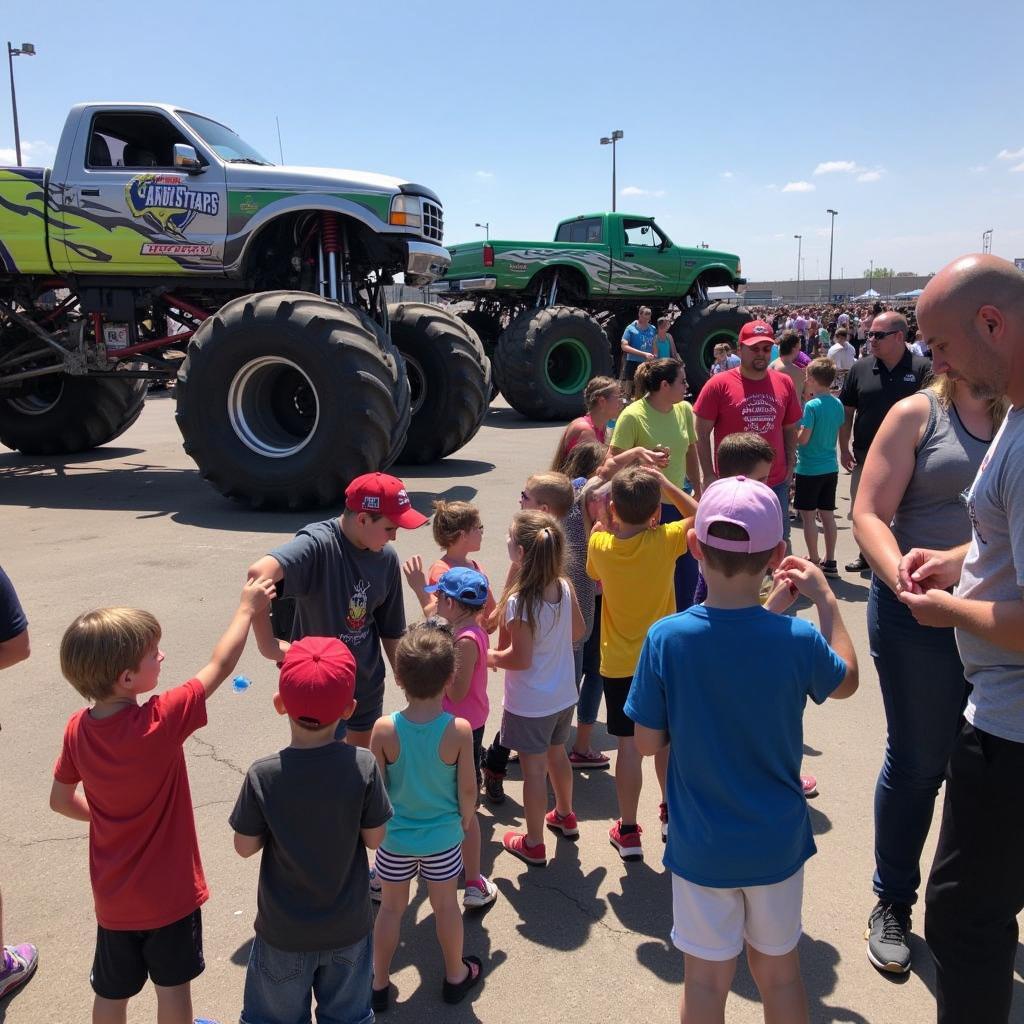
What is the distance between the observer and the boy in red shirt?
82.8 inches

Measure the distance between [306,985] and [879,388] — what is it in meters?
4.54

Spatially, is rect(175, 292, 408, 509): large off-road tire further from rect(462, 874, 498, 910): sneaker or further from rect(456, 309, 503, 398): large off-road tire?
rect(456, 309, 503, 398): large off-road tire

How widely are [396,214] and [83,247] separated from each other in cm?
301

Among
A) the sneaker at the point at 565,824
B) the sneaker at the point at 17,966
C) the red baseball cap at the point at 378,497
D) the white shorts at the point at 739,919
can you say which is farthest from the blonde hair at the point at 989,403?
the sneaker at the point at 17,966

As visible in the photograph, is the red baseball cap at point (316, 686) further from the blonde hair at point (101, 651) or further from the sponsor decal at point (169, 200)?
the sponsor decal at point (169, 200)

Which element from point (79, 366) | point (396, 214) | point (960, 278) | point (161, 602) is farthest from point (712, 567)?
point (79, 366)

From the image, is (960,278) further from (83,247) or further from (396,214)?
(83,247)

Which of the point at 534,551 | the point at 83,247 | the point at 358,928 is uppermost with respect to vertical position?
the point at 83,247

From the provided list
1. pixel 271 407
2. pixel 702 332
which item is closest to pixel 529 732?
pixel 271 407

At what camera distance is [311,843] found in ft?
6.77

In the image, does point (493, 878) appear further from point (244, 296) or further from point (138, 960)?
point (244, 296)

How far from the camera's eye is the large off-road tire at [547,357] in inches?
539

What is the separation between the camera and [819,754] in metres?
3.91

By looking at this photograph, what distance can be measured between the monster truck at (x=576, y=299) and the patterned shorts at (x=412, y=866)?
1160 centimetres
